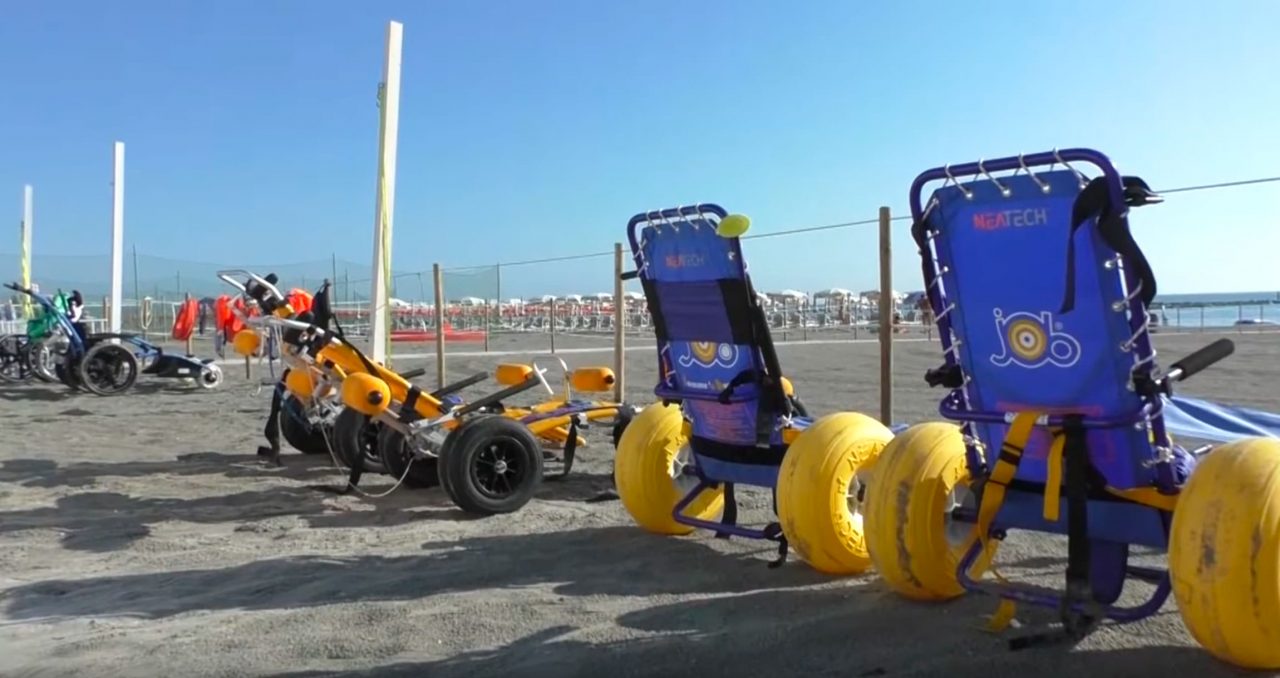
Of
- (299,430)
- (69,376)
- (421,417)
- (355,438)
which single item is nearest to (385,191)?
(299,430)

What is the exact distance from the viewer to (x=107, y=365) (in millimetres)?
17031

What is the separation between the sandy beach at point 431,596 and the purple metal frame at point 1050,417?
0.65 feet

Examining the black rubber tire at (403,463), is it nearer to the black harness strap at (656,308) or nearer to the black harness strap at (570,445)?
the black harness strap at (570,445)

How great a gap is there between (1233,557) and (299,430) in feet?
27.8

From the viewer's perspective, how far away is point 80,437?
467 inches

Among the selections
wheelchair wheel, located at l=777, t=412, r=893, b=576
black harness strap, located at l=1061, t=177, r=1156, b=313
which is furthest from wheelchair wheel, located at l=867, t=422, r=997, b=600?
black harness strap, located at l=1061, t=177, r=1156, b=313

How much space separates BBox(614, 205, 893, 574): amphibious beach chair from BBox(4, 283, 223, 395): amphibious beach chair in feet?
42.9

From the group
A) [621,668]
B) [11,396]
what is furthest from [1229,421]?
[11,396]

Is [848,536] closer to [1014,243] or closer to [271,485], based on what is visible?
[1014,243]

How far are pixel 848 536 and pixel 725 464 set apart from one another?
3.28ft

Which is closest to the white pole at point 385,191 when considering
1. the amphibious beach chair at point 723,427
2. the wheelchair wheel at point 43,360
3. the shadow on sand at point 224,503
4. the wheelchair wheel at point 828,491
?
the shadow on sand at point 224,503

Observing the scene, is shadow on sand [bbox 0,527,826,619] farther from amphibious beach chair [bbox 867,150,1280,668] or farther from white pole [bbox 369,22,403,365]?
white pole [bbox 369,22,403,365]

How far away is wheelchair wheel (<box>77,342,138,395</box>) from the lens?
16.9 meters

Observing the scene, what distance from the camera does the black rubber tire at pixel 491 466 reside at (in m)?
7.21
